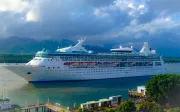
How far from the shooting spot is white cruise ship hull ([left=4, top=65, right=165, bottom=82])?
38.4 m

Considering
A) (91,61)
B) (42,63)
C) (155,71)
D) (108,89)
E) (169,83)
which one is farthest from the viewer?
(155,71)

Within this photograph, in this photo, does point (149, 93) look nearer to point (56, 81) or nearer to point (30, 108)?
point (30, 108)

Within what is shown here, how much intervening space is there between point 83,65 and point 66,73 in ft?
13.3

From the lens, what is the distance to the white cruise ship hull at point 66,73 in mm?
38406

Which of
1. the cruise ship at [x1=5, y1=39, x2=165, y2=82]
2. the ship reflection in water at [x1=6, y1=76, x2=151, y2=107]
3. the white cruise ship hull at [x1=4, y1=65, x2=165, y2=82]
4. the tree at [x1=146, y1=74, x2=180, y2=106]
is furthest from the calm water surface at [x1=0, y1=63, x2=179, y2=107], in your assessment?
the tree at [x1=146, y1=74, x2=180, y2=106]

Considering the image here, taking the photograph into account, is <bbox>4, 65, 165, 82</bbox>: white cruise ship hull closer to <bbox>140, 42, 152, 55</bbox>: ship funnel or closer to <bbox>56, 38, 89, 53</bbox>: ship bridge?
<bbox>56, 38, 89, 53</bbox>: ship bridge

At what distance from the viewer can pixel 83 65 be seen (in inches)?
1729

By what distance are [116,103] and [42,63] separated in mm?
17537

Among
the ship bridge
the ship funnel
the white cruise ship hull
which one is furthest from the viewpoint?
the ship funnel

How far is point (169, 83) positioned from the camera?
25.3m

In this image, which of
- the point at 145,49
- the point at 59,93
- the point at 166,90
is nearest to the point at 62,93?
the point at 59,93

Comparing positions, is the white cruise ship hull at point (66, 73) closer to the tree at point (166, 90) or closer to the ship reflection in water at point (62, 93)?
the ship reflection in water at point (62, 93)

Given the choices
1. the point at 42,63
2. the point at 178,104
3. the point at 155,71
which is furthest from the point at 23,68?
the point at 155,71

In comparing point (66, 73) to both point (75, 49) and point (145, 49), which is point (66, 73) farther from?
point (145, 49)
